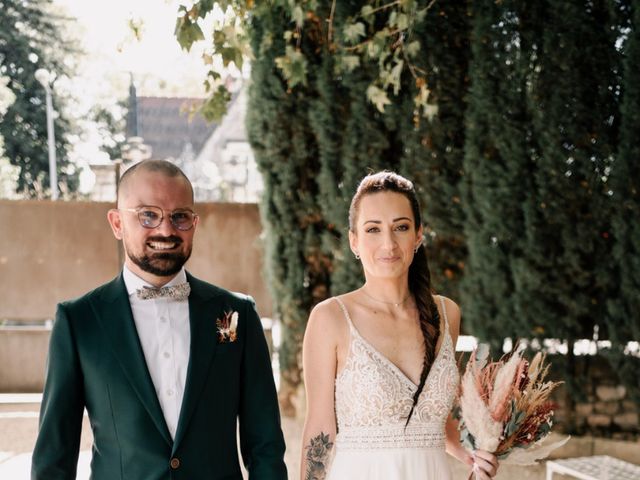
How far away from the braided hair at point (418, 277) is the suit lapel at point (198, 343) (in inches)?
23.6

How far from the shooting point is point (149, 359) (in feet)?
5.87

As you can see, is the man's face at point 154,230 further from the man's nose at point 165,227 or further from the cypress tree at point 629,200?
the cypress tree at point 629,200

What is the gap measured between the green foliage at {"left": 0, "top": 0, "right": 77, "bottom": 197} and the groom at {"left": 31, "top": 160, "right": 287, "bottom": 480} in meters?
6.07

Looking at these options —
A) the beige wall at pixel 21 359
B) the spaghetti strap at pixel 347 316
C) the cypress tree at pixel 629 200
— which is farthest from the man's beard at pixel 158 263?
the beige wall at pixel 21 359

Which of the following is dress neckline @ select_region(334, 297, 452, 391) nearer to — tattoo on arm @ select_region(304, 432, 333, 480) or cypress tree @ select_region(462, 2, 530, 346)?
tattoo on arm @ select_region(304, 432, 333, 480)

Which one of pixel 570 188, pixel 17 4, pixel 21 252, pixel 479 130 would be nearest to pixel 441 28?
pixel 479 130

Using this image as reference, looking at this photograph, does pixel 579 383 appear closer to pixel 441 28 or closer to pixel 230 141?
pixel 441 28

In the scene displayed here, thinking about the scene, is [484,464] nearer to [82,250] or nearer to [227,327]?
[227,327]

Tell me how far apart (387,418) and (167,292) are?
2.82ft

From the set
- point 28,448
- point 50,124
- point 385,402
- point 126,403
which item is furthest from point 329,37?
point 50,124

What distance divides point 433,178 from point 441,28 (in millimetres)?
1055

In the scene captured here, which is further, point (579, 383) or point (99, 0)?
point (99, 0)

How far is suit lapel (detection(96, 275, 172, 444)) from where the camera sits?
1.71 metres

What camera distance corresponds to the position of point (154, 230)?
5.81ft
